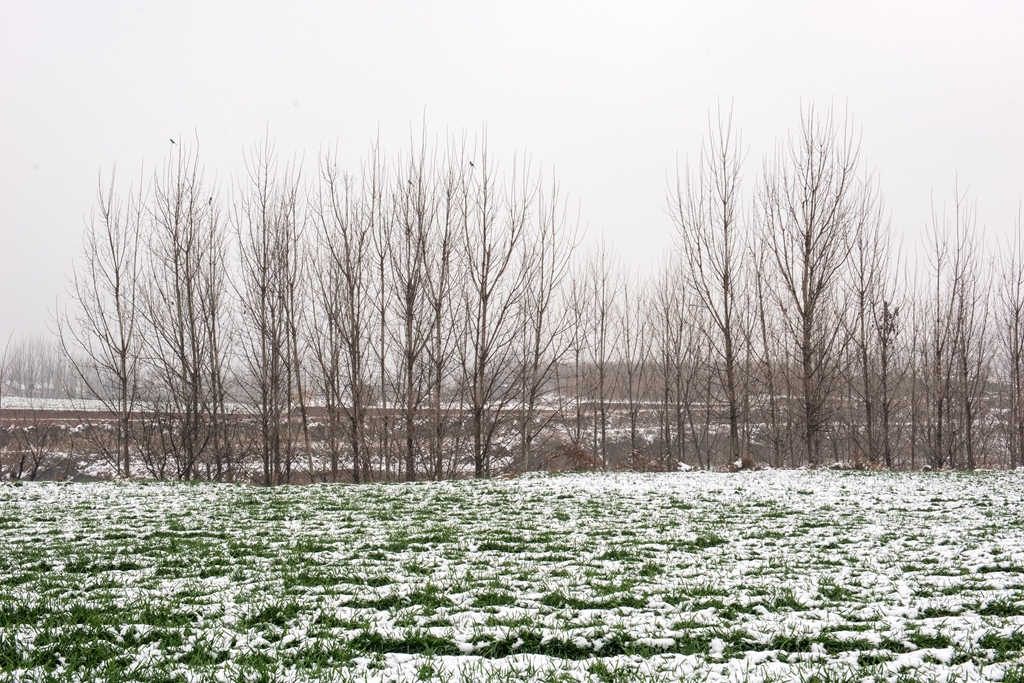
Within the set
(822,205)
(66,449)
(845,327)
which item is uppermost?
(822,205)

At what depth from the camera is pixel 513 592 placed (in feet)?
14.5

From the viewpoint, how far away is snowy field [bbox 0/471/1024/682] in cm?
296

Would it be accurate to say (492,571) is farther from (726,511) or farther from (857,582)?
(726,511)

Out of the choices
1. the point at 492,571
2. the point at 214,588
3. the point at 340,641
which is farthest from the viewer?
the point at 492,571

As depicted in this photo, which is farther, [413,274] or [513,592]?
[413,274]

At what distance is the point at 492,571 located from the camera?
521 cm

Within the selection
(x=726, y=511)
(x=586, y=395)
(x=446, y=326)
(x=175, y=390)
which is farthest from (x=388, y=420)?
(x=726, y=511)

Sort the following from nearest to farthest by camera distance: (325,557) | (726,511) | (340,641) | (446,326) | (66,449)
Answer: (340,641) < (325,557) < (726,511) < (446,326) < (66,449)

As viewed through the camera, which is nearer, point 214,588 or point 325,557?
point 214,588

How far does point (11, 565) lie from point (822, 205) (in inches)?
790

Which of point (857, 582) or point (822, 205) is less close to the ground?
point (822, 205)

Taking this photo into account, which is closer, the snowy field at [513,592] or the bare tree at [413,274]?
the snowy field at [513,592]

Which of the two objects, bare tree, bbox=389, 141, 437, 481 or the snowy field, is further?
bare tree, bbox=389, 141, 437, 481

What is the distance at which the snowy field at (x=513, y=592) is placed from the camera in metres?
2.96
